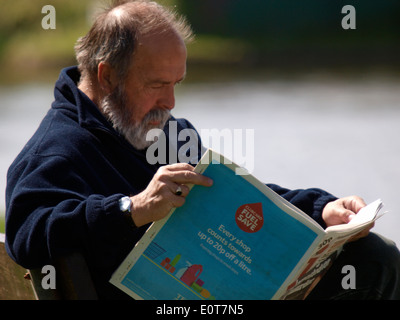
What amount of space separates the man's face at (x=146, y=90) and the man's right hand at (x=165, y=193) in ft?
1.64

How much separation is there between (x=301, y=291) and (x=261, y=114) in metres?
8.83

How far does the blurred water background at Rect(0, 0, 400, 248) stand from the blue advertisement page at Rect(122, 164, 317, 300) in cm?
72

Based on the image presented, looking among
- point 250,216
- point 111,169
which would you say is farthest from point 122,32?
point 250,216

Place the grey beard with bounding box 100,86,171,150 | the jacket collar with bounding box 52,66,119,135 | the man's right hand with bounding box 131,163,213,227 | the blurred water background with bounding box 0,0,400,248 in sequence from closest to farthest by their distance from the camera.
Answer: the man's right hand with bounding box 131,163,213,227 < the jacket collar with bounding box 52,66,119,135 < the grey beard with bounding box 100,86,171,150 < the blurred water background with bounding box 0,0,400,248

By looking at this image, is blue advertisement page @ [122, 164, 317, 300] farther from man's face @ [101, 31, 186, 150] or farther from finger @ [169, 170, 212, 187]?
man's face @ [101, 31, 186, 150]

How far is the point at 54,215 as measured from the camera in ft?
7.61

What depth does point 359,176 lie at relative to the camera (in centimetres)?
752

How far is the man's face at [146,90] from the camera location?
9.11 feet

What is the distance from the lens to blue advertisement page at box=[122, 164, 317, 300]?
7.54 ft

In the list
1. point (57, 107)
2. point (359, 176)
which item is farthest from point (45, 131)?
point (359, 176)

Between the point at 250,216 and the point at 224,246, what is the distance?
118 mm

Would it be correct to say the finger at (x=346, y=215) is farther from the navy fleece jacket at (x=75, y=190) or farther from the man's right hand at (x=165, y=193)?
the man's right hand at (x=165, y=193)

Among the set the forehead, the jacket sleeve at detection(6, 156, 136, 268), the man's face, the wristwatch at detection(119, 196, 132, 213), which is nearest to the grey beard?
the man's face

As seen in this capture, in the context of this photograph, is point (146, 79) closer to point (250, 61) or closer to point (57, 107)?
point (57, 107)
